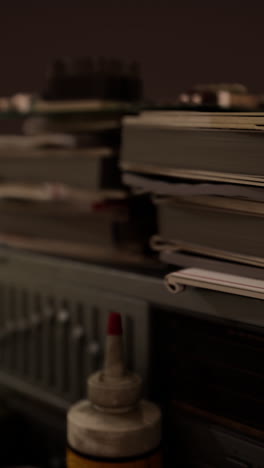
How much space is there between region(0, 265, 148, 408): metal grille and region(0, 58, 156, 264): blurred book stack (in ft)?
0.37

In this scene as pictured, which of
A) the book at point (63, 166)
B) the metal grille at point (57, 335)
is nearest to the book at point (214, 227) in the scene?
the metal grille at point (57, 335)

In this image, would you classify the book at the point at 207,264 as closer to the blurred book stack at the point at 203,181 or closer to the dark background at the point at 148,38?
the blurred book stack at the point at 203,181

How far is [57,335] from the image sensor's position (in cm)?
124

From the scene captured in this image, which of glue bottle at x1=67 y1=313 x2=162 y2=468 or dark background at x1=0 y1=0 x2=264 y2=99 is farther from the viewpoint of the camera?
dark background at x1=0 y1=0 x2=264 y2=99

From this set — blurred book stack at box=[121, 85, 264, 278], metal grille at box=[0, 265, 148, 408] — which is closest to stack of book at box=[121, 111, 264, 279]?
blurred book stack at box=[121, 85, 264, 278]

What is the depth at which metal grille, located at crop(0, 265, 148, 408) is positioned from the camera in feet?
3.56

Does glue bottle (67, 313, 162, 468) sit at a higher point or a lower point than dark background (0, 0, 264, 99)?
lower

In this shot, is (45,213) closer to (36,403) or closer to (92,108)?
(92,108)

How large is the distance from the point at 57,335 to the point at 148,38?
0.89 meters

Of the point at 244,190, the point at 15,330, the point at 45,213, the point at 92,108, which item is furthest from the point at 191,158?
the point at 15,330

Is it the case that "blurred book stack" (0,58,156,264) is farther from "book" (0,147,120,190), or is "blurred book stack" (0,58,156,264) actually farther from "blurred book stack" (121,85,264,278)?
"blurred book stack" (121,85,264,278)

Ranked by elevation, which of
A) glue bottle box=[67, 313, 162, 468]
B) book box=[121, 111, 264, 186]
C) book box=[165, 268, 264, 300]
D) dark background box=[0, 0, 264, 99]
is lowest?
glue bottle box=[67, 313, 162, 468]

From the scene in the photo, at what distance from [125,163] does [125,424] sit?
464 mm

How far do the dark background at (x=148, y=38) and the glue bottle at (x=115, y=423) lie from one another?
0.81m
